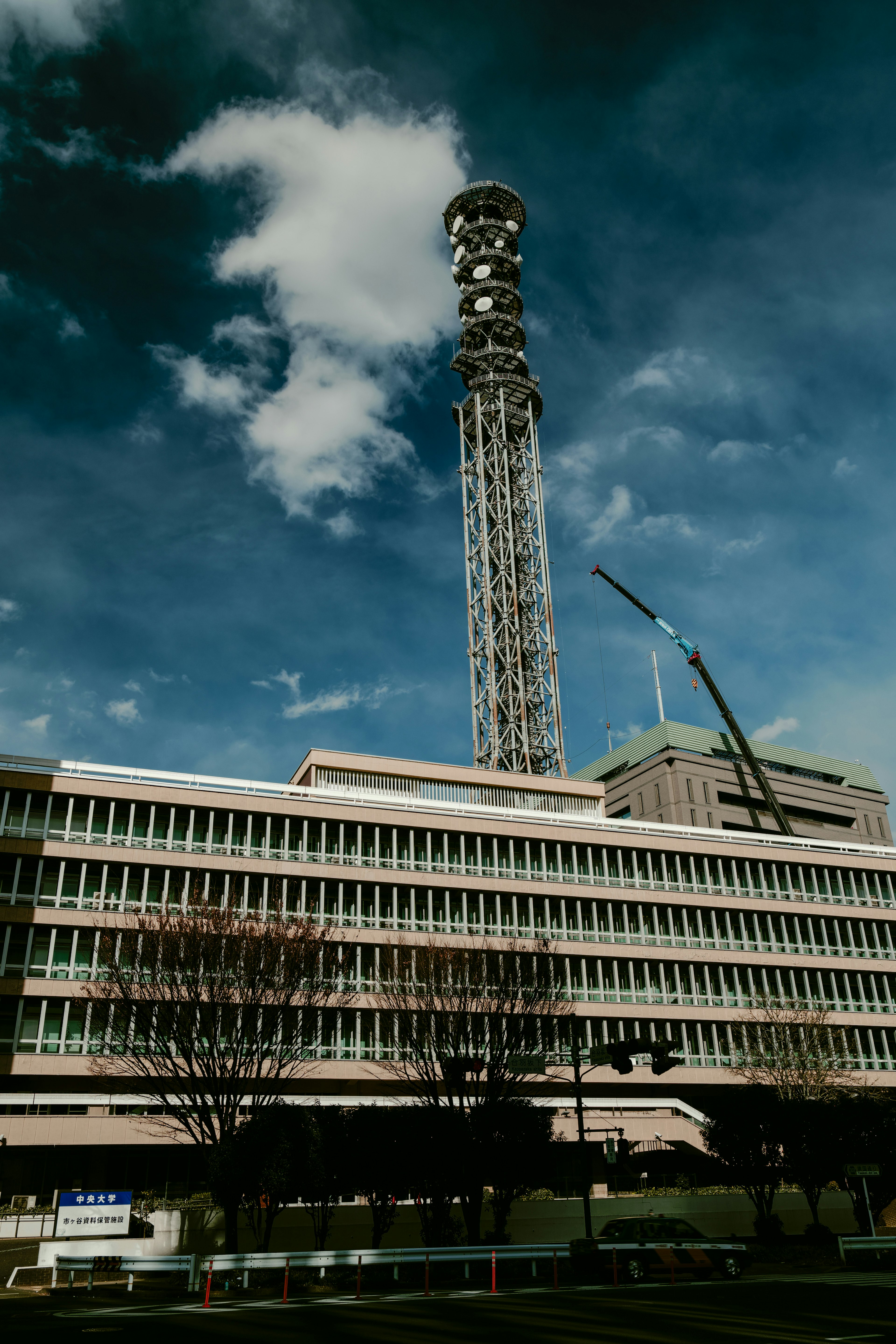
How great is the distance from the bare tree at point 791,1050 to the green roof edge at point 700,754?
1435 inches

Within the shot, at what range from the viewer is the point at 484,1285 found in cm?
2452

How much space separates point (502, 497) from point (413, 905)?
165 ft

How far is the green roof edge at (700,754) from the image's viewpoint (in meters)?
95.0

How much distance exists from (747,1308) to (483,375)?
86.8 m

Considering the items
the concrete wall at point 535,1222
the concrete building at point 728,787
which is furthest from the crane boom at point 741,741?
the concrete wall at point 535,1222

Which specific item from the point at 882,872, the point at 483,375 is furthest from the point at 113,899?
the point at 483,375

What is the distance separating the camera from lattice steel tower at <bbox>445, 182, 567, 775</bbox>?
85.4 meters

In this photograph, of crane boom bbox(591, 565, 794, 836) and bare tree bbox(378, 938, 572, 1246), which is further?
crane boom bbox(591, 565, 794, 836)

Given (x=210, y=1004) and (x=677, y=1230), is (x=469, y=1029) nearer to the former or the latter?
(x=210, y=1004)

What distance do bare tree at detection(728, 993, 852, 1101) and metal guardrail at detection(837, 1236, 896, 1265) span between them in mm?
14278

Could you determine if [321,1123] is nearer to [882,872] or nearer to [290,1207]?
[290,1207]

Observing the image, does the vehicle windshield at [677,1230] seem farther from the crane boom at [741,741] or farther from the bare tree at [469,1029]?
the crane boom at [741,741]

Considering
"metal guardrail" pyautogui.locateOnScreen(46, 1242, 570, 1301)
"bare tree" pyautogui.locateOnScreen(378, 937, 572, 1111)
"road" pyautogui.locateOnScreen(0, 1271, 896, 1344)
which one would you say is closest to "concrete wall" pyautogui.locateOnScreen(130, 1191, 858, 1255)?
"bare tree" pyautogui.locateOnScreen(378, 937, 572, 1111)

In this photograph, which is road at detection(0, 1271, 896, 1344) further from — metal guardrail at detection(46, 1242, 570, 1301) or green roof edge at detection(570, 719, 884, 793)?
green roof edge at detection(570, 719, 884, 793)
